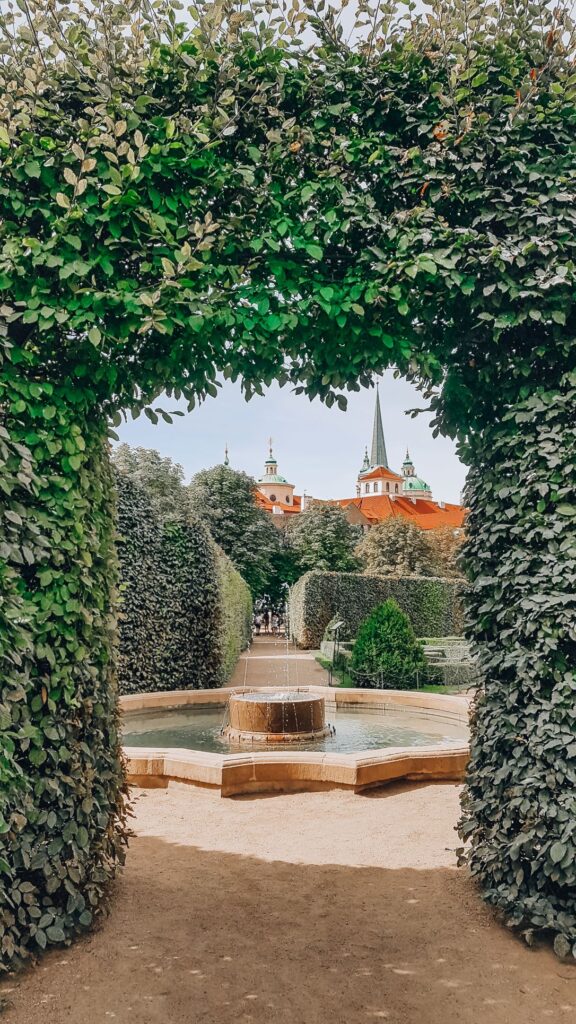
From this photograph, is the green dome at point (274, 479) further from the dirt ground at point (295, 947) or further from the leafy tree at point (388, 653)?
the dirt ground at point (295, 947)

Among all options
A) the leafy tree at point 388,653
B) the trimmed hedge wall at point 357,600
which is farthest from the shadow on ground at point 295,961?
the trimmed hedge wall at point 357,600

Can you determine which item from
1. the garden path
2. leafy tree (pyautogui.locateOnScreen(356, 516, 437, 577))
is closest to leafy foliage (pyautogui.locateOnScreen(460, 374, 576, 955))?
the garden path

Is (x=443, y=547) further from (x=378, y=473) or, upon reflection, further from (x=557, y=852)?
(x=378, y=473)

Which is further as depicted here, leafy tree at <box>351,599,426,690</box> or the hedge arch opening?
leafy tree at <box>351,599,426,690</box>

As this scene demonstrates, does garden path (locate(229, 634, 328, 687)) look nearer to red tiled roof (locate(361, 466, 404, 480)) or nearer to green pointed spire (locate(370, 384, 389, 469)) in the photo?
red tiled roof (locate(361, 466, 404, 480))

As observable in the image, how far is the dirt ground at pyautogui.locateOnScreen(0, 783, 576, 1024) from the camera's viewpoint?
124 inches

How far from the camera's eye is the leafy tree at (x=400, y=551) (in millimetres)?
41562

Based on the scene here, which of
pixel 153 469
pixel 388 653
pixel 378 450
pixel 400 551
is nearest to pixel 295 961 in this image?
pixel 388 653

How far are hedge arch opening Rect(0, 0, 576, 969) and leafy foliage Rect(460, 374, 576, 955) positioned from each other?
2 centimetres

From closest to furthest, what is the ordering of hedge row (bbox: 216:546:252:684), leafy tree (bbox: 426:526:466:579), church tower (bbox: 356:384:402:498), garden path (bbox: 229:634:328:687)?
1. hedge row (bbox: 216:546:252:684)
2. garden path (bbox: 229:634:328:687)
3. leafy tree (bbox: 426:526:466:579)
4. church tower (bbox: 356:384:402:498)

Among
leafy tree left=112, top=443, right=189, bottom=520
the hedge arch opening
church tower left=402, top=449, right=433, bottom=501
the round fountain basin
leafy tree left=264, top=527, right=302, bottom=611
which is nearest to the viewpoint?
the hedge arch opening

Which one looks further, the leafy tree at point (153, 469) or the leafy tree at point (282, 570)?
the leafy tree at point (282, 570)

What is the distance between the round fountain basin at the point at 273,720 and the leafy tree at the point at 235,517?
1067 inches

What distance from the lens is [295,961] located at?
3.57m
